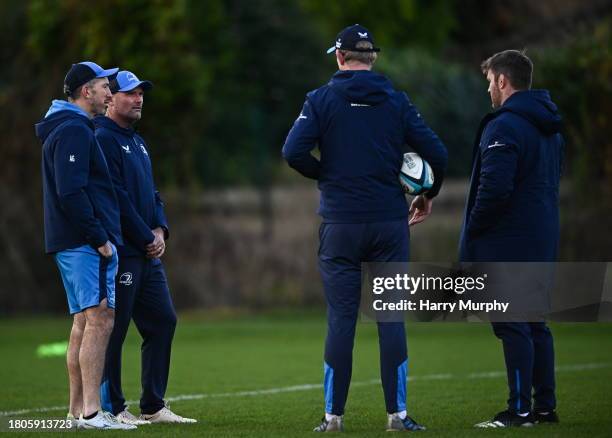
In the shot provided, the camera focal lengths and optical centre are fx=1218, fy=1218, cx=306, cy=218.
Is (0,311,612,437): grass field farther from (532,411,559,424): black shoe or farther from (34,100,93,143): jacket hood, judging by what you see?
(34,100,93,143): jacket hood

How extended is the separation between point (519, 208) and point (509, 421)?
1487 millimetres

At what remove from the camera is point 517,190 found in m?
8.61

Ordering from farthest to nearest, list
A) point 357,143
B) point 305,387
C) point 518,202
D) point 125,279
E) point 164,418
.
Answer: point 305,387 → point 164,418 → point 125,279 → point 518,202 → point 357,143

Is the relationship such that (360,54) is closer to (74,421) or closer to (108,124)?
(108,124)

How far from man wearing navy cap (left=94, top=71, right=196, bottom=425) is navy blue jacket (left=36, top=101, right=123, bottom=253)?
11.4 inches

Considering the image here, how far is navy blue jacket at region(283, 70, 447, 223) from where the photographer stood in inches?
320

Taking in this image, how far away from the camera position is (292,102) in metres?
31.9

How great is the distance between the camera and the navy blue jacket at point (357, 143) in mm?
8141

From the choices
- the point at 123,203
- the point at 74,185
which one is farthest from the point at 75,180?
the point at 123,203

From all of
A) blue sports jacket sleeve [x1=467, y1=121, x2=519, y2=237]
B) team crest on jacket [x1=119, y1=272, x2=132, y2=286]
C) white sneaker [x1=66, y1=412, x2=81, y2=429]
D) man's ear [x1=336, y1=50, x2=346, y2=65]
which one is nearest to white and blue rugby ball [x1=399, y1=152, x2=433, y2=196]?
blue sports jacket sleeve [x1=467, y1=121, x2=519, y2=237]

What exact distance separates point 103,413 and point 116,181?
5.34 ft

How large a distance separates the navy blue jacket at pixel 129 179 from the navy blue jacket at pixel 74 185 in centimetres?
21

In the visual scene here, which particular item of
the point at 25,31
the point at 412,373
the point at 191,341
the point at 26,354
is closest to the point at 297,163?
the point at 412,373

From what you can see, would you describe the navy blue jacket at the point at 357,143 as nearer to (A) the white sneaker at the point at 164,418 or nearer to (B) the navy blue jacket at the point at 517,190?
(B) the navy blue jacket at the point at 517,190
